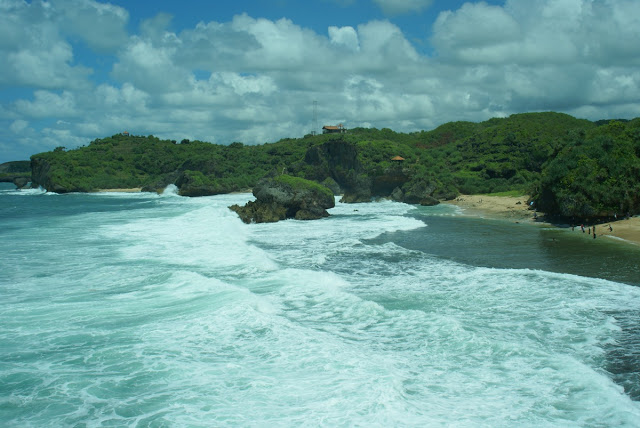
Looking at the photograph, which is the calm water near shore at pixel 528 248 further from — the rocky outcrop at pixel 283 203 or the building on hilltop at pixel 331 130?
the building on hilltop at pixel 331 130

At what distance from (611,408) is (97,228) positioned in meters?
30.3

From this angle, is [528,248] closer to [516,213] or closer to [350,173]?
[516,213]

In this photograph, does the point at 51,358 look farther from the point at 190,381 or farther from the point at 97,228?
the point at 97,228

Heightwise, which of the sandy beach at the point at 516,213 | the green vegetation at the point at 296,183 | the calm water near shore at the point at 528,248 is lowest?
the calm water near shore at the point at 528,248

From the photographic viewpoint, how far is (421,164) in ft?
209

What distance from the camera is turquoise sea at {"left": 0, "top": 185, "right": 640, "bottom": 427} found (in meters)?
7.38

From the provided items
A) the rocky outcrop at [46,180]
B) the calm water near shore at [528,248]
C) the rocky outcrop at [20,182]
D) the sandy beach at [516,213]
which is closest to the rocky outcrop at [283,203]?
the calm water near shore at [528,248]

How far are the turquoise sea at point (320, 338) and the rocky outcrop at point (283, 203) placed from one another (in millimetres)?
13594

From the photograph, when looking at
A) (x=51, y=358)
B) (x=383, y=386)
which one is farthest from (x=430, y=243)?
(x=51, y=358)

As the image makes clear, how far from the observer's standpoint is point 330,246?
23531mm

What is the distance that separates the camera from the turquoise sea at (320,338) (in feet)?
24.2

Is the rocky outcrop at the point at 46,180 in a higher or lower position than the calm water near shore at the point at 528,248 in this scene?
higher

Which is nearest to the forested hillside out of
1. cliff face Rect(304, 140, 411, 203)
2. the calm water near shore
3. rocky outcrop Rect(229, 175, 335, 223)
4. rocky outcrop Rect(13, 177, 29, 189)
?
cliff face Rect(304, 140, 411, 203)

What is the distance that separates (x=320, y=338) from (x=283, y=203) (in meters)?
25.8
